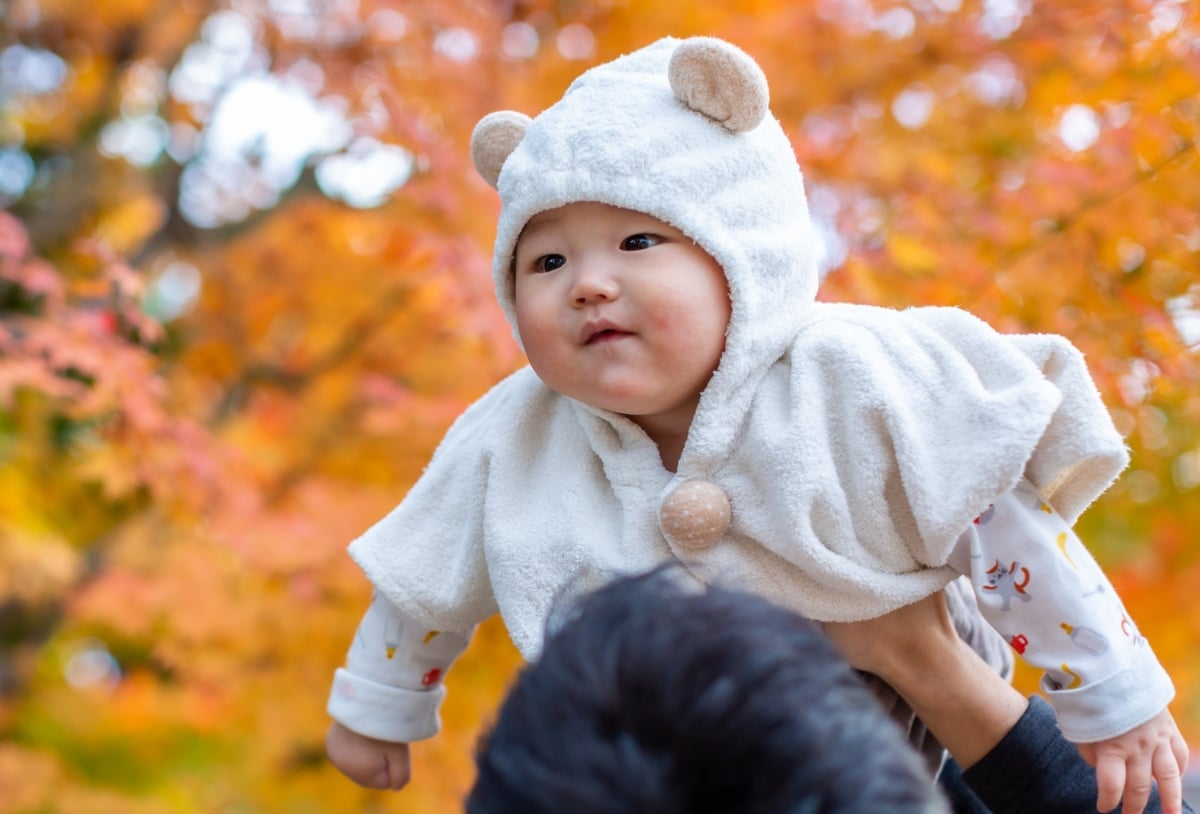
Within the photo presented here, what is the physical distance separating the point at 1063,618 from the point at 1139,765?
6.8 inches

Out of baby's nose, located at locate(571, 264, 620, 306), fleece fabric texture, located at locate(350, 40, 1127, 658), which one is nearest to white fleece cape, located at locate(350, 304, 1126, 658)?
fleece fabric texture, located at locate(350, 40, 1127, 658)

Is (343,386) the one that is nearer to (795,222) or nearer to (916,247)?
(916,247)

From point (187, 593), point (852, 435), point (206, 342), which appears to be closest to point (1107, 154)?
point (852, 435)

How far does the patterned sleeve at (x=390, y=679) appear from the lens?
1551mm

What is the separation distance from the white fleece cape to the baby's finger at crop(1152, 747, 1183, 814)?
10.7 inches

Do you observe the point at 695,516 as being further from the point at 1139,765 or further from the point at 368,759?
the point at 368,759

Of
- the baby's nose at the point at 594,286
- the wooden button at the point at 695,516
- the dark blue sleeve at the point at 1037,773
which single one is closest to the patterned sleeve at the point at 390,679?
the wooden button at the point at 695,516

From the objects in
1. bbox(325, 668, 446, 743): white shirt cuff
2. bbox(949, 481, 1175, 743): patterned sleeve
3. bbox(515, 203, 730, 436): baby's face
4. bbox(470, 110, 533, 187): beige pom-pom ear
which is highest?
bbox(470, 110, 533, 187): beige pom-pom ear

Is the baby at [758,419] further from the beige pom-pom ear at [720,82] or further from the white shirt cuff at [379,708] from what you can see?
the white shirt cuff at [379,708]

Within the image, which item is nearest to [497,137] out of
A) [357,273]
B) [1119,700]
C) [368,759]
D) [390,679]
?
[390,679]

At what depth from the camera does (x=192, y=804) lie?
5.73m

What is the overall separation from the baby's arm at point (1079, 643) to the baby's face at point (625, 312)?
385 mm

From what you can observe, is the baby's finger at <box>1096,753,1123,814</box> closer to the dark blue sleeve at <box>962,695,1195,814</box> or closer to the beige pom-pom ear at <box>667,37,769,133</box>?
the dark blue sleeve at <box>962,695,1195,814</box>

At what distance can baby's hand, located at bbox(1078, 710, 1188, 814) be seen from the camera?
1150 mm
